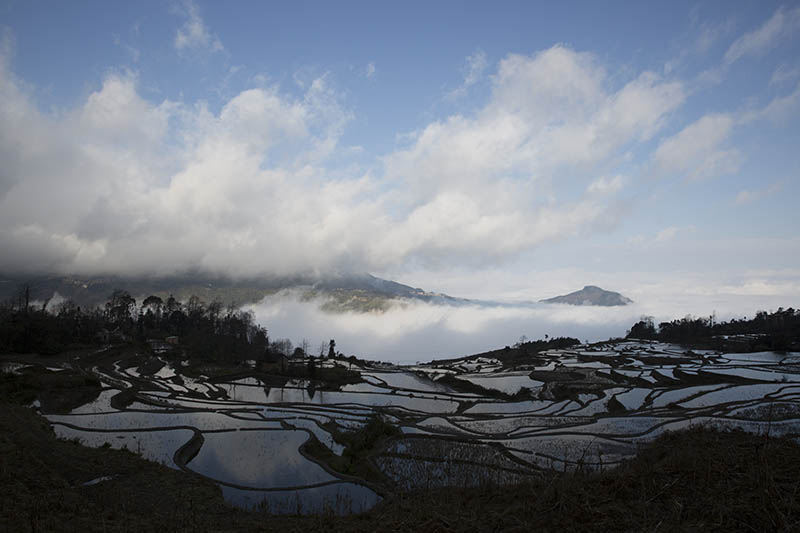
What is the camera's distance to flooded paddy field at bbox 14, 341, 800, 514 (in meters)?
22.4

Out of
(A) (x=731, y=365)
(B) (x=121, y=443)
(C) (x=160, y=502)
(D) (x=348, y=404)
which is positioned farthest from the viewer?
(A) (x=731, y=365)

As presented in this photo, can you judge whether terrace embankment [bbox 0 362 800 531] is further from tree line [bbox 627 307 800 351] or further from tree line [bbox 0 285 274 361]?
tree line [bbox 627 307 800 351]

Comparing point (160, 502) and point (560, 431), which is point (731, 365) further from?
point (160, 502)

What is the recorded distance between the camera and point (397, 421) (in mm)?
36906

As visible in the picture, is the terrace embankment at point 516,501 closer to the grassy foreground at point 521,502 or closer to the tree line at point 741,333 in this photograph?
the grassy foreground at point 521,502

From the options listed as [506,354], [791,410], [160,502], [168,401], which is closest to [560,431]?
[791,410]

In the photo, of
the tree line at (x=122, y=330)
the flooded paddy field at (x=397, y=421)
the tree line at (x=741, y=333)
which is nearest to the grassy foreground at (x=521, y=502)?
the flooded paddy field at (x=397, y=421)

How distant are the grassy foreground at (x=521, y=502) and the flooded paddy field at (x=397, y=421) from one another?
145 cm

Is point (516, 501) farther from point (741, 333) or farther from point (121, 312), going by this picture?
point (741, 333)

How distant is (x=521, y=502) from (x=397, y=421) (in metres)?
27.4

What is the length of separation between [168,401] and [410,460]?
101 ft

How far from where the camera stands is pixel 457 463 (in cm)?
2434

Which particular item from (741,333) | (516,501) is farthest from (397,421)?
(741,333)

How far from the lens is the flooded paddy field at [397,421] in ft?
73.6
